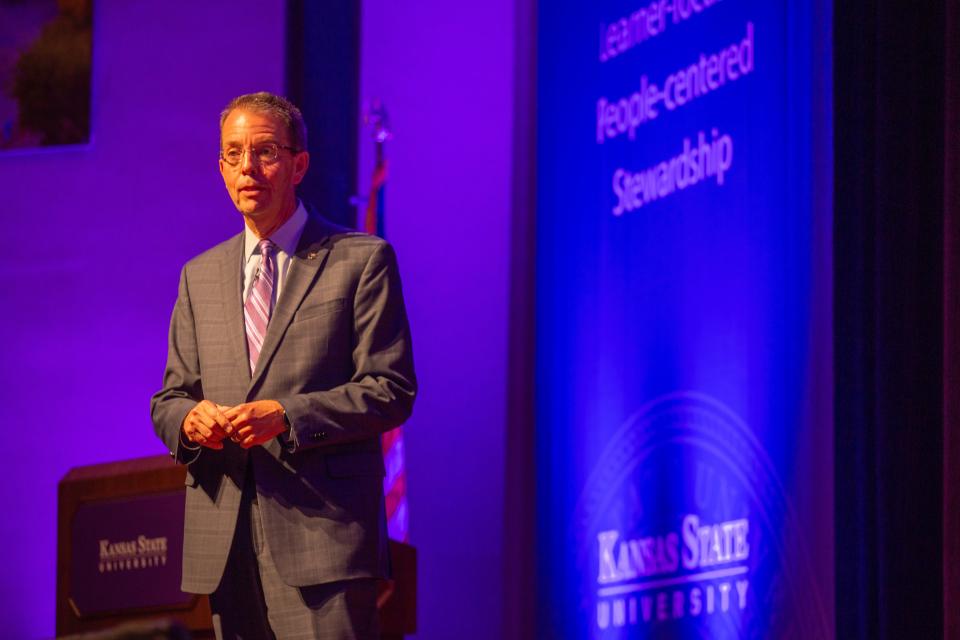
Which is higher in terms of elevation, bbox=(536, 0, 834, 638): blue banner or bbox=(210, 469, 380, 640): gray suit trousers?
bbox=(536, 0, 834, 638): blue banner

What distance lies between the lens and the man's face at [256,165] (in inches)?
96.9

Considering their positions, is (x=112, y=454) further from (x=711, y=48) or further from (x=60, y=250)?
(x=711, y=48)

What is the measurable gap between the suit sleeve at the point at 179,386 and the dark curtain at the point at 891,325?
1611 millimetres

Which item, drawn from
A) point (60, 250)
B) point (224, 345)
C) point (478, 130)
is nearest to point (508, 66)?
point (478, 130)

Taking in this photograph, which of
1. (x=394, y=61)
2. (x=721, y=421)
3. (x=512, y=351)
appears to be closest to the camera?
(x=721, y=421)

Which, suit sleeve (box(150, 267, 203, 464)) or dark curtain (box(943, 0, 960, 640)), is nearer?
suit sleeve (box(150, 267, 203, 464))

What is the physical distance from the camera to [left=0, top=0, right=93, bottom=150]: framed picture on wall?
18.5 feet

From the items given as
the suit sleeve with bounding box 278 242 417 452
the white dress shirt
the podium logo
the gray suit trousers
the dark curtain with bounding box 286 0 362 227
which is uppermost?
the dark curtain with bounding box 286 0 362 227

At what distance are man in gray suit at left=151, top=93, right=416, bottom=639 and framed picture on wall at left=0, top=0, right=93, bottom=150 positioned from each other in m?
3.40

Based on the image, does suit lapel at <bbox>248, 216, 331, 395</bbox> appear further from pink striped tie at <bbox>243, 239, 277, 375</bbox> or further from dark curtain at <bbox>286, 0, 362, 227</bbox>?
dark curtain at <bbox>286, 0, 362, 227</bbox>

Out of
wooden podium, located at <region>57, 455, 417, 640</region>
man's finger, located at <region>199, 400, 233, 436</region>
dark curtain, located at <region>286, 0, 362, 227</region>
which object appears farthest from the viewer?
dark curtain, located at <region>286, 0, 362, 227</region>

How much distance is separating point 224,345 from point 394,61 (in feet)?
11.4

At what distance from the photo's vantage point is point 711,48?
154 inches

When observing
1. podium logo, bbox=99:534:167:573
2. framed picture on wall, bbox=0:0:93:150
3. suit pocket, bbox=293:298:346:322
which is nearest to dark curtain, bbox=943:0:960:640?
suit pocket, bbox=293:298:346:322
